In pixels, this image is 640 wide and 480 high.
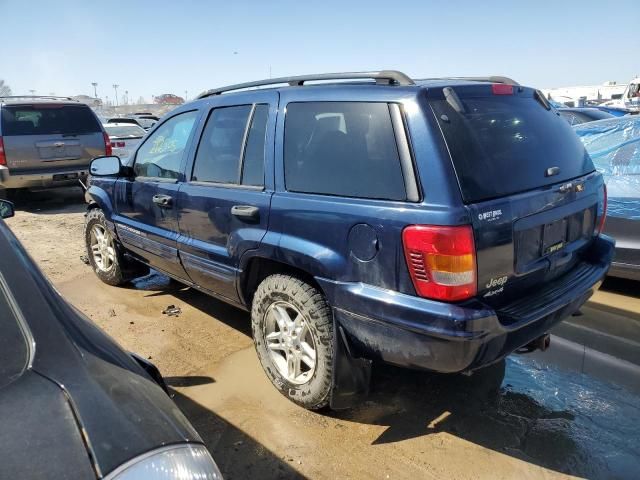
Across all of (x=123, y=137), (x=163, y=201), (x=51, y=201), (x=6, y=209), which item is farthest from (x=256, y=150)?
(x=123, y=137)

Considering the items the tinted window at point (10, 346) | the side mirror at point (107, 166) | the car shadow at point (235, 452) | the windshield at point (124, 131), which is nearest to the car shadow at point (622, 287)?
the car shadow at point (235, 452)

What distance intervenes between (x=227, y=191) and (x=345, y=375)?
56.0 inches

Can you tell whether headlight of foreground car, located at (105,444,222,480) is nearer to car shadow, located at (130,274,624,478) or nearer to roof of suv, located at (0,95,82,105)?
car shadow, located at (130,274,624,478)

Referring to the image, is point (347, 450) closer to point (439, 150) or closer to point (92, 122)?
point (439, 150)

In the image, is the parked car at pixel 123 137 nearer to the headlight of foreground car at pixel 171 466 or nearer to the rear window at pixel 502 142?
the rear window at pixel 502 142

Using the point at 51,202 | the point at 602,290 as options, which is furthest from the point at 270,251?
the point at 51,202

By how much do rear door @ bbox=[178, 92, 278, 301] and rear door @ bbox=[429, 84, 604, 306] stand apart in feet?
3.86

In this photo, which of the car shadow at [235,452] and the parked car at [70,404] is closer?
the parked car at [70,404]

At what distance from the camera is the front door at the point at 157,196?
3.84m

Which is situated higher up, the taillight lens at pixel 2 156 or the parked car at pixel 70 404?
the taillight lens at pixel 2 156

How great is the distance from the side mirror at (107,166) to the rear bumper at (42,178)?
449 cm

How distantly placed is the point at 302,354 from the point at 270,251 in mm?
647

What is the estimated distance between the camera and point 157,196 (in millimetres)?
3926

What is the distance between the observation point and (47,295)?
5.21 feet
